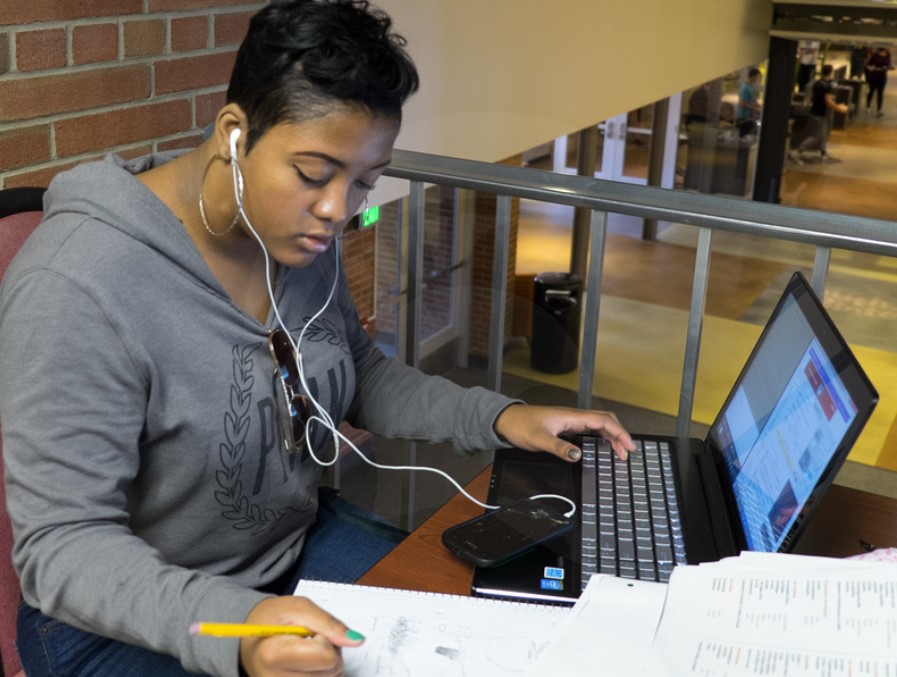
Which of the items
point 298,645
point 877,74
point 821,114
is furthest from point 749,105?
point 298,645

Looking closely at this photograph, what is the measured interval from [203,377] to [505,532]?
39cm

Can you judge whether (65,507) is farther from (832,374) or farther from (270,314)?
(832,374)

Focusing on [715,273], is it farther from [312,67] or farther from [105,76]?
[312,67]

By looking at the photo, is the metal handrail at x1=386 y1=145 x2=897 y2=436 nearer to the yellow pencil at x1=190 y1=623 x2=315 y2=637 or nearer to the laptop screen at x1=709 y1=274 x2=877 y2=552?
the laptop screen at x1=709 y1=274 x2=877 y2=552

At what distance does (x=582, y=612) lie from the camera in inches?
38.9

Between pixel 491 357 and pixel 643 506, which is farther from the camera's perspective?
pixel 491 357

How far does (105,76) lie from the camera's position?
78.2 inches

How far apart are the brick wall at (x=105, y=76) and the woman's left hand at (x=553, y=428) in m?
1.03

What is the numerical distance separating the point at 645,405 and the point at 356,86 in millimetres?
4940

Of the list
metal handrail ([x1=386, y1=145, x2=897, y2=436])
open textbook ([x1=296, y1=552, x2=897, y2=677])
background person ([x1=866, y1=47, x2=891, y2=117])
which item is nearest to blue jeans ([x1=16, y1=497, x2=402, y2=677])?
open textbook ([x1=296, y1=552, x2=897, y2=677])

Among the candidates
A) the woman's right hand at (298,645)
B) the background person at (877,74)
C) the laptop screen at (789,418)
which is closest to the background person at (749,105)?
the background person at (877,74)

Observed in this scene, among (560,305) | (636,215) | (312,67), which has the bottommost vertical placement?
(560,305)

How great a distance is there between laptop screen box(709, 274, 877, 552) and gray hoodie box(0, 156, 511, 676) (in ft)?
1.09

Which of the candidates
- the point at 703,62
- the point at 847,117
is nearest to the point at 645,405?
the point at 703,62
